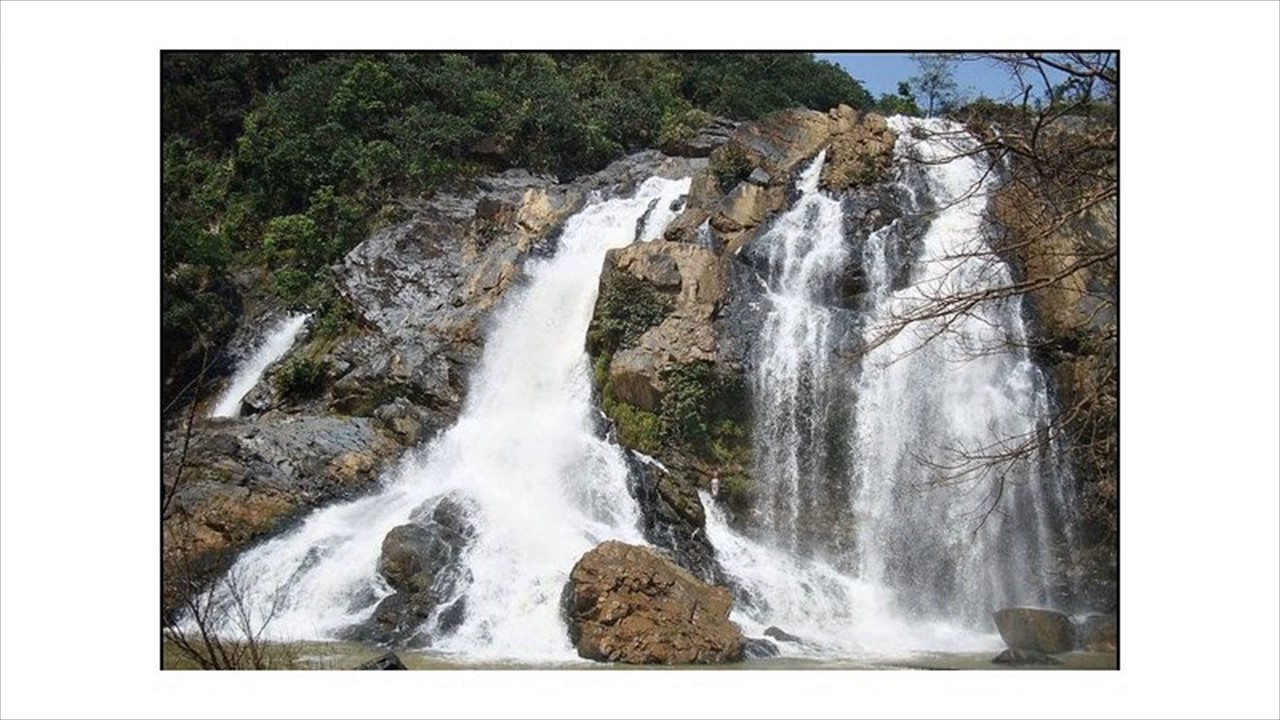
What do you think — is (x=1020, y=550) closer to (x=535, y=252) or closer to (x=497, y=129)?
(x=535, y=252)

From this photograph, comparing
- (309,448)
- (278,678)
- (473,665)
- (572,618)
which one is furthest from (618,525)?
(278,678)

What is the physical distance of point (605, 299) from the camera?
972cm

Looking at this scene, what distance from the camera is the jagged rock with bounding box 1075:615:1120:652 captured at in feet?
19.4

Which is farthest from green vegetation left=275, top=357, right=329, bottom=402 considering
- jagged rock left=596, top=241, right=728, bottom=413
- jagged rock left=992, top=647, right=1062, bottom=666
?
jagged rock left=992, top=647, right=1062, bottom=666

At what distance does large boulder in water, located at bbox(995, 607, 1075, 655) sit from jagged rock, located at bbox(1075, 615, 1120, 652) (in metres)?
0.10

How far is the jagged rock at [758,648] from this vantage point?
6.66 meters

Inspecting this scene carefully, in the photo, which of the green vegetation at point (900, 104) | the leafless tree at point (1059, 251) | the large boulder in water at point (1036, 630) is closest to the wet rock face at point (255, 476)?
the leafless tree at point (1059, 251)

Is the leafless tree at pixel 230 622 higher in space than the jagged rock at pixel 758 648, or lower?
higher

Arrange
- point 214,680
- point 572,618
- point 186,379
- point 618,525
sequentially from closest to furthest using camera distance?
point 214,680, point 572,618, point 618,525, point 186,379

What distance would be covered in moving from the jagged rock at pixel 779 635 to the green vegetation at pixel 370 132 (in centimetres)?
502

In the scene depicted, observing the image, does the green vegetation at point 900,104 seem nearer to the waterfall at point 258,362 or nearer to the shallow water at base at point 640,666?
the shallow water at base at point 640,666

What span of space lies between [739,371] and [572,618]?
2.83 metres

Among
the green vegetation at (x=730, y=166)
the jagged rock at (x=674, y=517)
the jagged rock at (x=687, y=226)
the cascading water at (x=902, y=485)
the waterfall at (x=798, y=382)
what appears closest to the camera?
the cascading water at (x=902, y=485)

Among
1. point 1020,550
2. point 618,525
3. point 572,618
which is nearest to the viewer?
point 572,618
